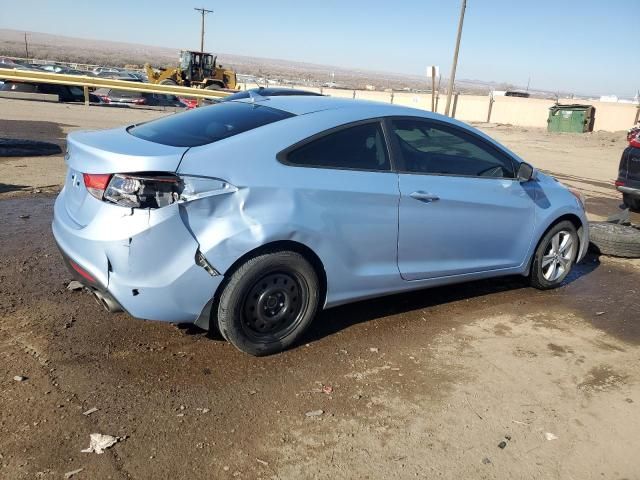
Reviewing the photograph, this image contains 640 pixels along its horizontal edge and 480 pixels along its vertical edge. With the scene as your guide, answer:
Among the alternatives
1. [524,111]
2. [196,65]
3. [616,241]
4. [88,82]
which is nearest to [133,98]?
[88,82]

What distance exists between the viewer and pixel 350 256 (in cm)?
382

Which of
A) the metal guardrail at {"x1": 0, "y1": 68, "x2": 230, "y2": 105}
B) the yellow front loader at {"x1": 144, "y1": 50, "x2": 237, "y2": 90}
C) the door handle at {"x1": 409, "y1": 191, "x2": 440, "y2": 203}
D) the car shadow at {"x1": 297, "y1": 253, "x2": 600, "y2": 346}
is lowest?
the car shadow at {"x1": 297, "y1": 253, "x2": 600, "y2": 346}

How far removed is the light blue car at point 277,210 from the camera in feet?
10.5

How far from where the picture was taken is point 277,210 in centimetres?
341

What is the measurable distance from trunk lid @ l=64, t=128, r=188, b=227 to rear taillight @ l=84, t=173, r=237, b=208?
0.04 meters

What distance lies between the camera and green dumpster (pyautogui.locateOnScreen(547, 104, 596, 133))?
3206 centimetres

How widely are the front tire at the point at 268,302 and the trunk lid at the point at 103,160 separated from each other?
79 cm

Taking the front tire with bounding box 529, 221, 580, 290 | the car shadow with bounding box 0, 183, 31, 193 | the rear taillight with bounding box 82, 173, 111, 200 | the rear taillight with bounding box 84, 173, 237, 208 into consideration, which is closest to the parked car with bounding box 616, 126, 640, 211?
the front tire with bounding box 529, 221, 580, 290

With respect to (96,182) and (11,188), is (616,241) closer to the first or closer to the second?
(96,182)

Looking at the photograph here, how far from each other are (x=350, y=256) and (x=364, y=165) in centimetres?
64

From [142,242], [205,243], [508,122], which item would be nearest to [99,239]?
[142,242]

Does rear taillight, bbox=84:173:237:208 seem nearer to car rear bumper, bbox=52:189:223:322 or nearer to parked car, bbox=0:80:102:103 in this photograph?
car rear bumper, bbox=52:189:223:322

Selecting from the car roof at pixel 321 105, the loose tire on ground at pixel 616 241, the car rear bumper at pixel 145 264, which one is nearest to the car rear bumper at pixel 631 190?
the loose tire on ground at pixel 616 241

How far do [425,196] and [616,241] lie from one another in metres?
3.66
